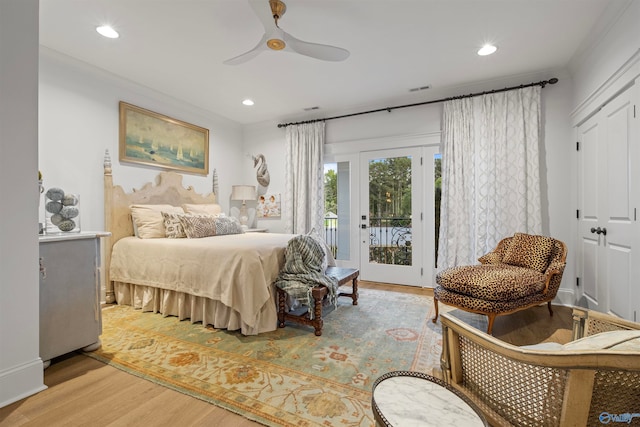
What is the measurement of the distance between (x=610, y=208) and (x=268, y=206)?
172 inches

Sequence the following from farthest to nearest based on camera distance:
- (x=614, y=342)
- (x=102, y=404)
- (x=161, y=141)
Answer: (x=161, y=141), (x=102, y=404), (x=614, y=342)

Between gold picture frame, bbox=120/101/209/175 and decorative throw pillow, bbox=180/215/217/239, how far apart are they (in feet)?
3.55

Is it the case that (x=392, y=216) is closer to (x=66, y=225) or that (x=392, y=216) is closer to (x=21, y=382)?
(x=66, y=225)

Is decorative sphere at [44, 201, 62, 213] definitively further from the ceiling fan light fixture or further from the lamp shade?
the lamp shade

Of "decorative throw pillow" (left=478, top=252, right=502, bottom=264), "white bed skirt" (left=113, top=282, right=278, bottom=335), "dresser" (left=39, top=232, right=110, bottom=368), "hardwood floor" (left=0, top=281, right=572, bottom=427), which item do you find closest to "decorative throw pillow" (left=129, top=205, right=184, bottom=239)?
"white bed skirt" (left=113, top=282, right=278, bottom=335)

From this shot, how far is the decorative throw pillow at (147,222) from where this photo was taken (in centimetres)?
344

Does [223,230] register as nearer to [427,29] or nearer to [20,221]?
[20,221]

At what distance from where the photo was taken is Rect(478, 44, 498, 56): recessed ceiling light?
112 inches

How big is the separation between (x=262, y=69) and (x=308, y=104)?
1.23m

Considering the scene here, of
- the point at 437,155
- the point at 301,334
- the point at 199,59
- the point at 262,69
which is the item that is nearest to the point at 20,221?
the point at 301,334

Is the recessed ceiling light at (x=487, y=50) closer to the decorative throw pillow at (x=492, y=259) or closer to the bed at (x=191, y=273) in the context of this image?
the decorative throw pillow at (x=492, y=259)

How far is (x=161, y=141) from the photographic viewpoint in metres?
3.98

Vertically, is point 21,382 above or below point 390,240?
below

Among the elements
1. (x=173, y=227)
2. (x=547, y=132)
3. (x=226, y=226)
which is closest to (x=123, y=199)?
(x=173, y=227)
